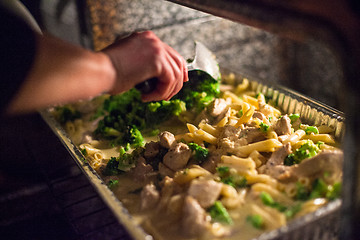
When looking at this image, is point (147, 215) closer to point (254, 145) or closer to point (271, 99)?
point (254, 145)

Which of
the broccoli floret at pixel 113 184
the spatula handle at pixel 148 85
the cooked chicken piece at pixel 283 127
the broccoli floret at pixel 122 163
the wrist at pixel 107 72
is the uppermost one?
the wrist at pixel 107 72

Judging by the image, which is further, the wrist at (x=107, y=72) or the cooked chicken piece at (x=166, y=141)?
the cooked chicken piece at (x=166, y=141)

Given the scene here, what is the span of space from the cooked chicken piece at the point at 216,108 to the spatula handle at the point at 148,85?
65cm

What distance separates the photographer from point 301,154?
4.45ft

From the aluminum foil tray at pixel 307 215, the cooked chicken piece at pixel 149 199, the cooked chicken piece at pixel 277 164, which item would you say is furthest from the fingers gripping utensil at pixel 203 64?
the cooked chicken piece at pixel 149 199

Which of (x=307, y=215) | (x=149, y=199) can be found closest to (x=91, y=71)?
(x=149, y=199)

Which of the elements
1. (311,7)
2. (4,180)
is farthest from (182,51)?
(311,7)

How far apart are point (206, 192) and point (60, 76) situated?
23.5 inches

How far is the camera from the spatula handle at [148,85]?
127 centimetres

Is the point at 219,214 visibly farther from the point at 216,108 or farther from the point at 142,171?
the point at 216,108

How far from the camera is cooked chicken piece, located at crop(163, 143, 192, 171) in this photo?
1.46 metres

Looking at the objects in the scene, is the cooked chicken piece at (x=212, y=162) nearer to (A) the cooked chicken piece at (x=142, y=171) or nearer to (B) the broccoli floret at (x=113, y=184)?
(A) the cooked chicken piece at (x=142, y=171)

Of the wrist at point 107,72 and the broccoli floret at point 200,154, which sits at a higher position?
the wrist at point 107,72

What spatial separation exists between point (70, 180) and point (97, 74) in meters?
1.44
